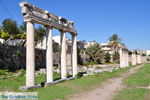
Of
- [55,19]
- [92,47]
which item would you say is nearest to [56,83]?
[55,19]

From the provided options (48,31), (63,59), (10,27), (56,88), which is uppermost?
(10,27)

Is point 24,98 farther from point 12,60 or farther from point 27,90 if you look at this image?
point 12,60

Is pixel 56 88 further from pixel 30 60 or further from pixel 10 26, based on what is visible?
pixel 10 26

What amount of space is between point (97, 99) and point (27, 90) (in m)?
3.93

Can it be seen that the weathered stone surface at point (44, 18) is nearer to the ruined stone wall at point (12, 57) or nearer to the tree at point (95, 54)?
the ruined stone wall at point (12, 57)

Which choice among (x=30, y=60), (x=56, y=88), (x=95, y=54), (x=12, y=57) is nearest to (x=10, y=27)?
(x=95, y=54)

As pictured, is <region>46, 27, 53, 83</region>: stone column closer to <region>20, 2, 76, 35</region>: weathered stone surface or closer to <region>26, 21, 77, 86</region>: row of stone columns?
<region>26, 21, 77, 86</region>: row of stone columns

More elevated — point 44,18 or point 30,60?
point 44,18

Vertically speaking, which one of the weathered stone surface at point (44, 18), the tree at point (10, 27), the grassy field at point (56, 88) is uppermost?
the tree at point (10, 27)

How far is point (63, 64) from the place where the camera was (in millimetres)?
16594

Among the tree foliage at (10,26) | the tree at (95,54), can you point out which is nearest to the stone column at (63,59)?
the tree at (95,54)

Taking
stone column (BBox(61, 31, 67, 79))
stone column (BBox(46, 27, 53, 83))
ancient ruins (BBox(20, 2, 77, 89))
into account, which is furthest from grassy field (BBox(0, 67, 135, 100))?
stone column (BBox(61, 31, 67, 79))

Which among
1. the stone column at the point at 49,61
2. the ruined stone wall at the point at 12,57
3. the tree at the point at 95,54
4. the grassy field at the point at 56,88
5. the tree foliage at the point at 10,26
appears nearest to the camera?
the grassy field at the point at 56,88

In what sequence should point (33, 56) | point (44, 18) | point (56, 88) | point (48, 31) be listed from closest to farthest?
point (56, 88), point (33, 56), point (44, 18), point (48, 31)
